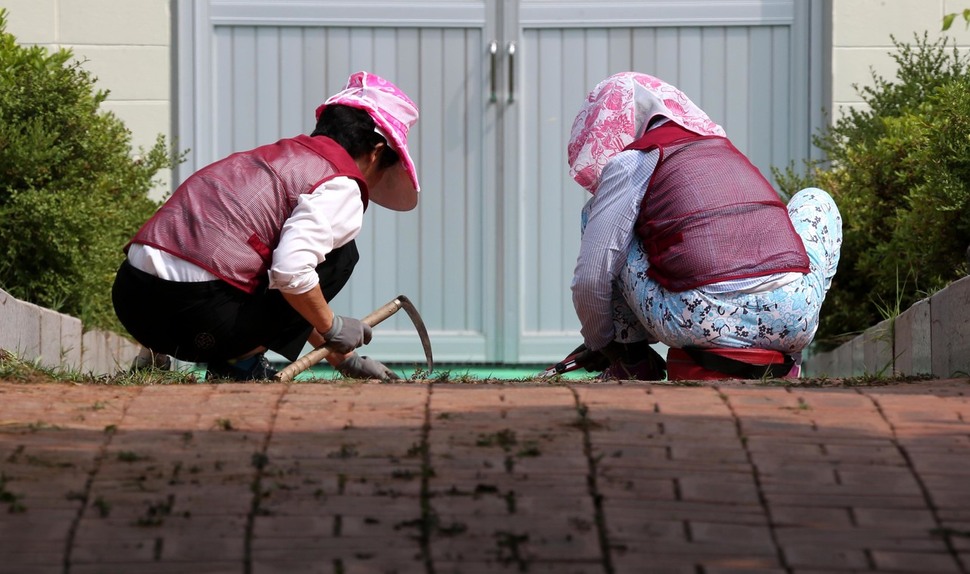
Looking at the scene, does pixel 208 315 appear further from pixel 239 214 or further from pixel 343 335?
pixel 343 335

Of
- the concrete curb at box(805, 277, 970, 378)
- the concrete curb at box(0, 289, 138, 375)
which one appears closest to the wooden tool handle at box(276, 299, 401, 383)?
the concrete curb at box(0, 289, 138, 375)

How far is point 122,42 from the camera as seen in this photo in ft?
22.0

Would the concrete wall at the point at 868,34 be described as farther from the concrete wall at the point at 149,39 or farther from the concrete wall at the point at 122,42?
the concrete wall at the point at 122,42

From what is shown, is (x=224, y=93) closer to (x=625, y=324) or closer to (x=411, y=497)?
(x=625, y=324)

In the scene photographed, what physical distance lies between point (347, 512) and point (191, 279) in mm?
A: 1746

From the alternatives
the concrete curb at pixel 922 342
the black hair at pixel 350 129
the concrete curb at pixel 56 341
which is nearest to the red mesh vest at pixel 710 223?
the concrete curb at pixel 922 342

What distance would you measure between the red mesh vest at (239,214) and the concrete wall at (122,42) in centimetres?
251

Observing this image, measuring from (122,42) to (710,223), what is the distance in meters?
3.72

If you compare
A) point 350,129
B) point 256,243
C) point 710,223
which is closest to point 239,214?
point 256,243

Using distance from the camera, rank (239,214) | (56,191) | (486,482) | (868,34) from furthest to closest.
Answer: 1. (868,34)
2. (56,191)
3. (239,214)
4. (486,482)

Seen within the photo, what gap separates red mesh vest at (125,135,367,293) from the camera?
13.9 feet

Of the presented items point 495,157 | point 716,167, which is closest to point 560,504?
Result: point 716,167

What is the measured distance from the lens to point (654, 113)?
176 inches

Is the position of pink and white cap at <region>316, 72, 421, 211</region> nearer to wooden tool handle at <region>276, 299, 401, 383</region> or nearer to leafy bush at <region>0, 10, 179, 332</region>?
wooden tool handle at <region>276, 299, 401, 383</region>
